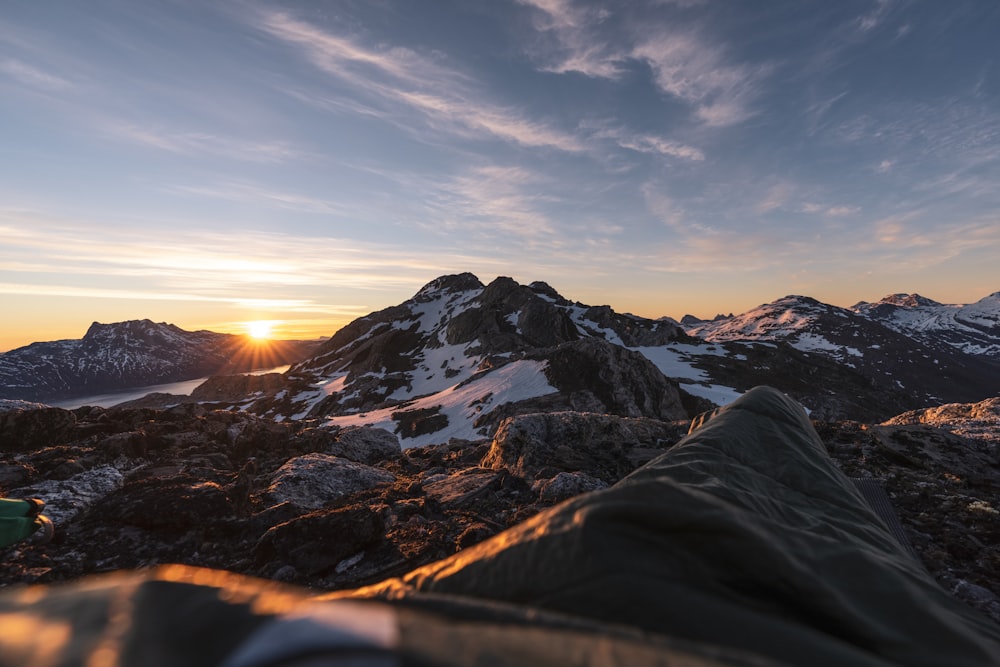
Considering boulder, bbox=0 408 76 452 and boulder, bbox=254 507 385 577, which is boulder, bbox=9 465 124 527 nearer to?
boulder, bbox=254 507 385 577

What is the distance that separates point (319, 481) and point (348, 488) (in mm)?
642

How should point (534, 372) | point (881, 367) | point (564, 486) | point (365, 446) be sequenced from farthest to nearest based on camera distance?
point (881, 367)
point (534, 372)
point (365, 446)
point (564, 486)

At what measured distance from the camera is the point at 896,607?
269 centimetres

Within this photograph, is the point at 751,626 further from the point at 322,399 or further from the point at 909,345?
the point at 909,345

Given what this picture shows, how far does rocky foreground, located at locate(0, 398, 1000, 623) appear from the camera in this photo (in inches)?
242

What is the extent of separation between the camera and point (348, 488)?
368 inches

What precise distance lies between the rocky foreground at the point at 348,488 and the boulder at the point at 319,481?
4cm

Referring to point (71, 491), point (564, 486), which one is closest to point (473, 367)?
point (564, 486)

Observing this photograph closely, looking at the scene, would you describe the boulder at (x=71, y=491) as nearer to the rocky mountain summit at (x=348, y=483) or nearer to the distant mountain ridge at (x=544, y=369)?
the rocky mountain summit at (x=348, y=483)

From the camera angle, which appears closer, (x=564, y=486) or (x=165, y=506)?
(x=165, y=506)

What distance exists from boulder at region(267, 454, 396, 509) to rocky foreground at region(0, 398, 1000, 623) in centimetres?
4

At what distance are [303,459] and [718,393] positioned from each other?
62849 millimetres

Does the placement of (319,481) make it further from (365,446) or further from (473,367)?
(473,367)

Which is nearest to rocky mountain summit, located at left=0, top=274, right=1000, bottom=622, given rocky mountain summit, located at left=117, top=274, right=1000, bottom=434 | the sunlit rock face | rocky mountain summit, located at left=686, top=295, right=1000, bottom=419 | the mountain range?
the sunlit rock face
